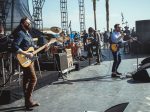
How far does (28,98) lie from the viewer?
22.7 ft

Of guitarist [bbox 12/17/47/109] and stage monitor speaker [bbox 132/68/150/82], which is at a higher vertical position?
guitarist [bbox 12/17/47/109]

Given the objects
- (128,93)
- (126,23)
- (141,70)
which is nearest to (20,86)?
(128,93)

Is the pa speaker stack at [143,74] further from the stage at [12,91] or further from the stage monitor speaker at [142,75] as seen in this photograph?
the stage at [12,91]

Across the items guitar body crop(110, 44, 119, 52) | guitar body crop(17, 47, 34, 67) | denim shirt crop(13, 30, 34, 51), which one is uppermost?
denim shirt crop(13, 30, 34, 51)

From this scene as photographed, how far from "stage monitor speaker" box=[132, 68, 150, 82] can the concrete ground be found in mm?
214

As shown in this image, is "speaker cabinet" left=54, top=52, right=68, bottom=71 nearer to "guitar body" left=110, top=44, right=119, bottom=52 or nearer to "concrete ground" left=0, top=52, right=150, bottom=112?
"concrete ground" left=0, top=52, right=150, bottom=112

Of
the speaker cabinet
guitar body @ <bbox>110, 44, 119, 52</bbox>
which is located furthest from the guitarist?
guitar body @ <bbox>110, 44, 119, 52</bbox>

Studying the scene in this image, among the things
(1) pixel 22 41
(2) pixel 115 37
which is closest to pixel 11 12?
(2) pixel 115 37

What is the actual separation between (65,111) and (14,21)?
29.0ft

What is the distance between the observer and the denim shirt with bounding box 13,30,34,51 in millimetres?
6595

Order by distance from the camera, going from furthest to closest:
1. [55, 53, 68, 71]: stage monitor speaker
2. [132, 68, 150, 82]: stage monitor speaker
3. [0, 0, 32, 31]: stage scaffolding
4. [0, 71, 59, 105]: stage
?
[0, 0, 32, 31]: stage scaffolding → [55, 53, 68, 71]: stage monitor speaker → [132, 68, 150, 82]: stage monitor speaker → [0, 71, 59, 105]: stage

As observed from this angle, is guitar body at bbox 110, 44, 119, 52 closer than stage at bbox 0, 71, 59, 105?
No

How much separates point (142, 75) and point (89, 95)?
8.32 feet

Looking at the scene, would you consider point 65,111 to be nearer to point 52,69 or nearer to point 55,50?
point 52,69
